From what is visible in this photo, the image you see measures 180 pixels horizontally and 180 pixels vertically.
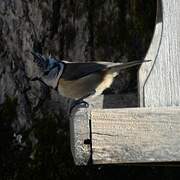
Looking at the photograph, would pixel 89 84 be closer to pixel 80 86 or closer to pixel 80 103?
pixel 80 86

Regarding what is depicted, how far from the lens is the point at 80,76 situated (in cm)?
256

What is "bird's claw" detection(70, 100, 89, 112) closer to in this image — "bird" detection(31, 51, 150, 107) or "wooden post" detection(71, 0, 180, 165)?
"bird" detection(31, 51, 150, 107)

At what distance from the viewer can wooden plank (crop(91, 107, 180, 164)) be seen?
6.54 feet

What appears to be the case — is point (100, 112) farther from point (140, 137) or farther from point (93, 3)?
point (93, 3)

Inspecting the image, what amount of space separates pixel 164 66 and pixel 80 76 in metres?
0.51

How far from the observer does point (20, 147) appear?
3.17 m

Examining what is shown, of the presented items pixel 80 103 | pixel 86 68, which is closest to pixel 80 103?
pixel 80 103

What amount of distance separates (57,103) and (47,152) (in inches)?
8.4

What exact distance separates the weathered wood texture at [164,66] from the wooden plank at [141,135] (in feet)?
0.33

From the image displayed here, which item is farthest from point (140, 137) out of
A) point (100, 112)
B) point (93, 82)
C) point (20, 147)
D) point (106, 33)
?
point (20, 147)

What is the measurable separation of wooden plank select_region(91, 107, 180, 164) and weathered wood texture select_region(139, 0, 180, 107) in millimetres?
100

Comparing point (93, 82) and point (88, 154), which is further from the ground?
point (93, 82)

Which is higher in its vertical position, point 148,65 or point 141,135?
point 148,65

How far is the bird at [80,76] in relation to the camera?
8.18ft
